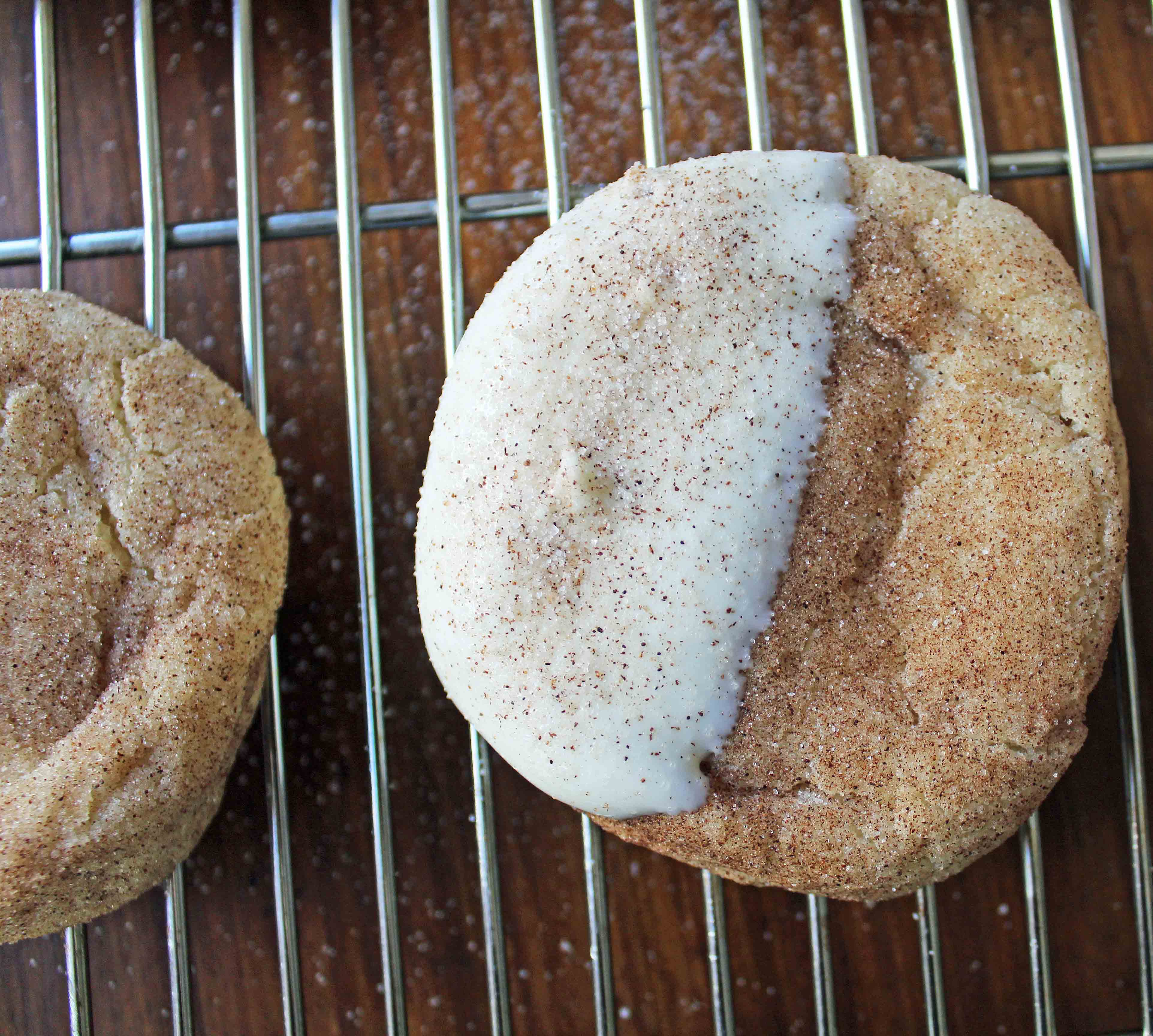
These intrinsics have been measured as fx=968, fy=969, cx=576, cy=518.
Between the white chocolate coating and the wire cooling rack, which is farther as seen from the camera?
the wire cooling rack

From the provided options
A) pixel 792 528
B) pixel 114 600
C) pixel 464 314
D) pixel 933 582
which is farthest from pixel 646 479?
pixel 114 600

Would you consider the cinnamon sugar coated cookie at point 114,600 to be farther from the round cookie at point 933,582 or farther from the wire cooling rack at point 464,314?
the round cookie at point 933,582

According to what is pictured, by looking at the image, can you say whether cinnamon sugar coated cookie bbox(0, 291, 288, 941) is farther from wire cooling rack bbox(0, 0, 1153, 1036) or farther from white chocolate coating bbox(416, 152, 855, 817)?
white chocolate coating bbox(416, 152, 855, 817)

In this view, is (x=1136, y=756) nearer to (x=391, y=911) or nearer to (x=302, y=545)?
(x=391, y=911)

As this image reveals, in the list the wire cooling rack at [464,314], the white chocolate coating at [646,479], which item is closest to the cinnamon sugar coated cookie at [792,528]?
the white chocolate coating at [646,479]

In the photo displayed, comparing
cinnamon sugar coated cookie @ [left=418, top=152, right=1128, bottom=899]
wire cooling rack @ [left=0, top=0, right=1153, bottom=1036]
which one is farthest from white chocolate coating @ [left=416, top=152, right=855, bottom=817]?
wire cooling rack @ [left=0, top=0, right=1153, bottom=1036]

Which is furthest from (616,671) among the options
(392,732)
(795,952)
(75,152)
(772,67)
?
(75,152)

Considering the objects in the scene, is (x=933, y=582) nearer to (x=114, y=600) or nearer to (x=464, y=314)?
(x=464, y=314)
